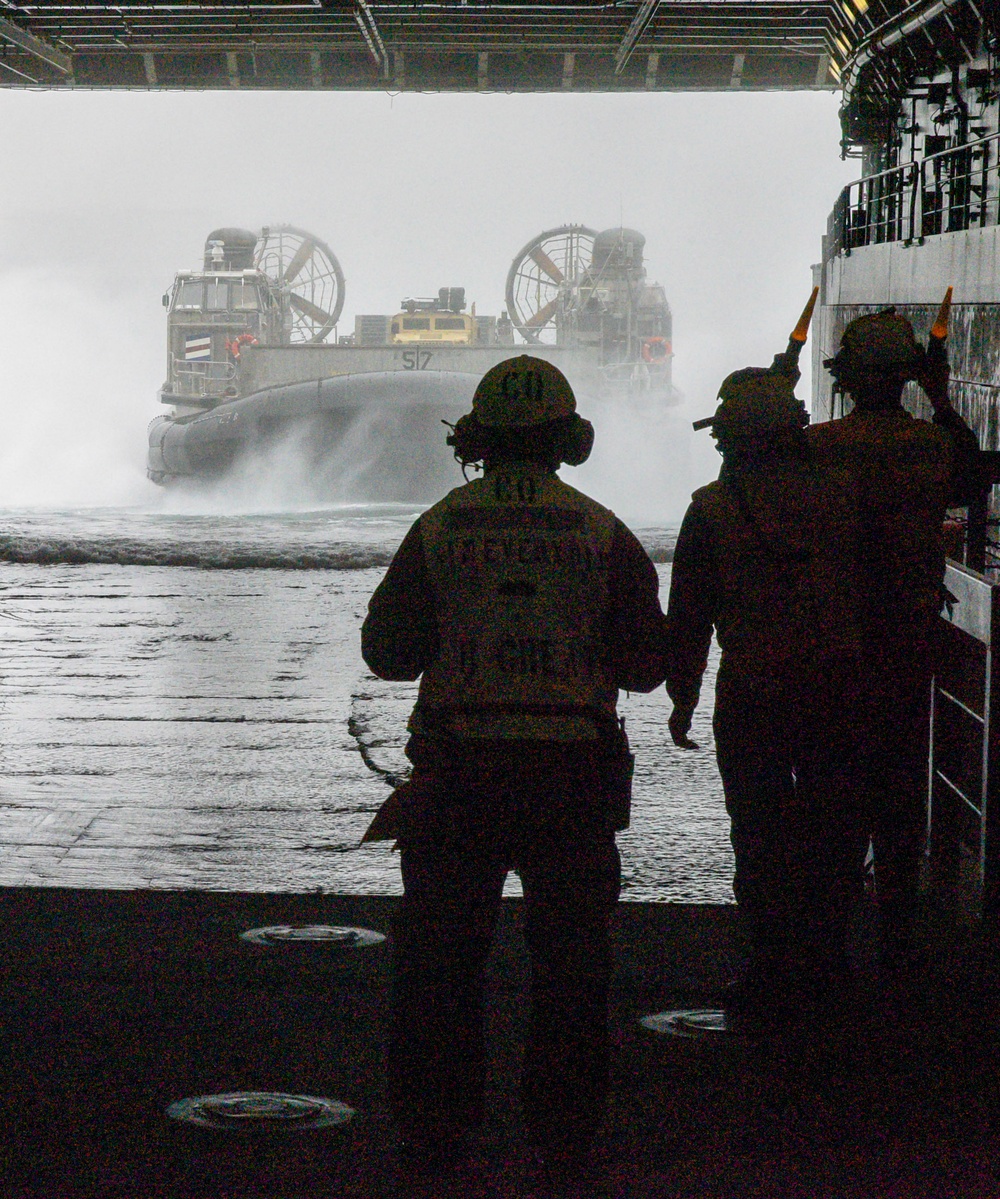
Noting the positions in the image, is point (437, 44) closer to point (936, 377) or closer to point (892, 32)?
point (892, 32)

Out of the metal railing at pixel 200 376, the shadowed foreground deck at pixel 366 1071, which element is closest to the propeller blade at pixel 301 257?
the metal railing at pixel 200 376

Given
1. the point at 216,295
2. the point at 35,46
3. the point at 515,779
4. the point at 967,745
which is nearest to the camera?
the point at 515,779

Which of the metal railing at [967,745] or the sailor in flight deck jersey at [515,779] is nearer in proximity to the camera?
the sailor in flight deck jersey at [515,779]

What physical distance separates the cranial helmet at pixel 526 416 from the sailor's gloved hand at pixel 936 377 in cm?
125

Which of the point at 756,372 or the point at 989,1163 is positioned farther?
the point at 756,372

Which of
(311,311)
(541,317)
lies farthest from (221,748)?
(311,311)

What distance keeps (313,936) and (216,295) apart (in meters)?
29.2

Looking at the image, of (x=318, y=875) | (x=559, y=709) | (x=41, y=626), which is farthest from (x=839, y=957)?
(x=41, y=626)

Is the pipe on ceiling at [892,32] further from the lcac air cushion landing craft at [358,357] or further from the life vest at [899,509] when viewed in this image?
the life vest at [899,509]

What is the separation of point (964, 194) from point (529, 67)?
8.66m

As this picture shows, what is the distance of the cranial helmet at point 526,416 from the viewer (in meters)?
2.44

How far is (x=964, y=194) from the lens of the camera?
39.6 feet

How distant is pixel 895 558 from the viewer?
3244 mm

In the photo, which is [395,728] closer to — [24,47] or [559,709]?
[559,709]
